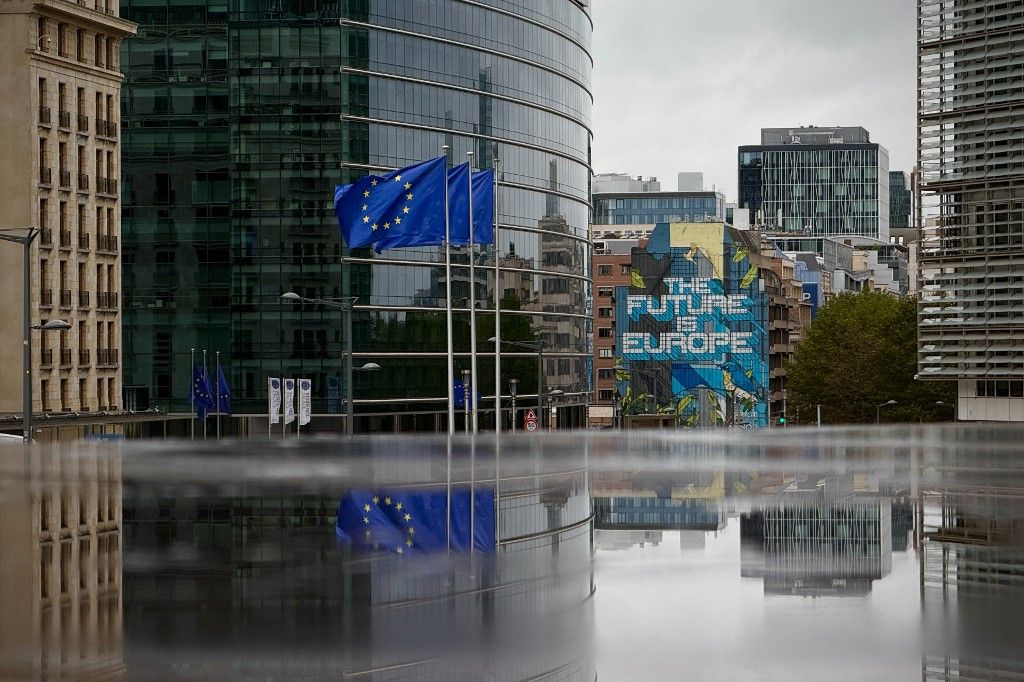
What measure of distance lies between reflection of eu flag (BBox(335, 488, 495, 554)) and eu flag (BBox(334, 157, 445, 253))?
24.6 metres

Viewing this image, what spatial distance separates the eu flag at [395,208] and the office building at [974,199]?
154ft

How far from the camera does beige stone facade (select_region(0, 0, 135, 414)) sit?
81.4m

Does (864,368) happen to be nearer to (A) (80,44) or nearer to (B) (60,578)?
(A) (80,44)

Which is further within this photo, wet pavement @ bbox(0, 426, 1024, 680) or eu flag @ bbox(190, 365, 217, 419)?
eu flag @ bbox(190, 365, 217, 419)

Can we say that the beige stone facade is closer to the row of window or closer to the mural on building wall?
the row of window

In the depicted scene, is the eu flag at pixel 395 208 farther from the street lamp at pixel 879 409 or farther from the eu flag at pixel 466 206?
the street lamp at pixel 879 409

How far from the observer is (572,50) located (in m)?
134

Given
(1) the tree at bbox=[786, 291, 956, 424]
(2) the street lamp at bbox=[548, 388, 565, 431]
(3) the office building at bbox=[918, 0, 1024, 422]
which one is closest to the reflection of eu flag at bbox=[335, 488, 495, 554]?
(3) the office building at bbox=[918, 0, 1024, 422]

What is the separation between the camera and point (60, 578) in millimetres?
11133

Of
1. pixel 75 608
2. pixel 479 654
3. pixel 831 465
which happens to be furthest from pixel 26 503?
pixel 831 465

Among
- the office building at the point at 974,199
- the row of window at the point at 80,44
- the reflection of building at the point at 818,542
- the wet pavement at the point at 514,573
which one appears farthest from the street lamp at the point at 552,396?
the reflection of building at the point at 818,542

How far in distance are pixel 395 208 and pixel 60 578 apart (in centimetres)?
3119

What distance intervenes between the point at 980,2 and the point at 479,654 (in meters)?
78.9

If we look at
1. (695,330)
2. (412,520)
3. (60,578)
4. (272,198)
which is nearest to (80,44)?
(272,198)
